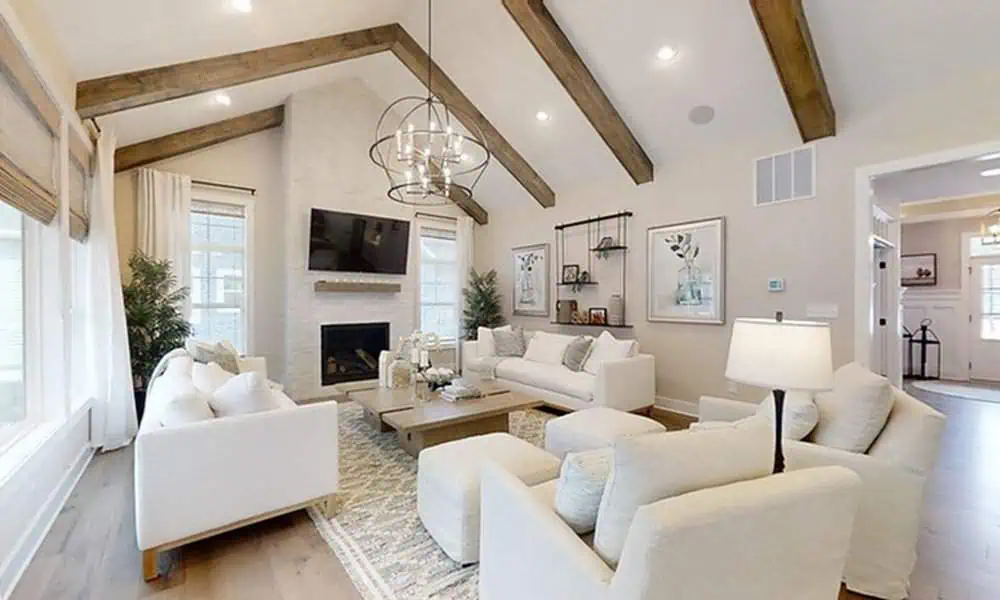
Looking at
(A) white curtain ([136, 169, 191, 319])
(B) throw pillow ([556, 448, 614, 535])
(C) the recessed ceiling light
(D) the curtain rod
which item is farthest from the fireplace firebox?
(B) throw pillow ([556, 448, 614, 535])

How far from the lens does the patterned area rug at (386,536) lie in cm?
212

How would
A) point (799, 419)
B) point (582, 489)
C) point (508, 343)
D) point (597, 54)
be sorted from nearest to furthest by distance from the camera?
point (582, 489) < point (799, 419) < point (597, 54) < point (508, 343)

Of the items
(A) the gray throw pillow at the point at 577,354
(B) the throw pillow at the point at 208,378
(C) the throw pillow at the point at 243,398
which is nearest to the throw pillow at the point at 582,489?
(C) the throw pillow at the point at 243,398

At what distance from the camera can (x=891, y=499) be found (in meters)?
1.98

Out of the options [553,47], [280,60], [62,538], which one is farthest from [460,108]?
[62,538]

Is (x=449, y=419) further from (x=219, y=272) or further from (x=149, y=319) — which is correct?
(x=219, y=272)

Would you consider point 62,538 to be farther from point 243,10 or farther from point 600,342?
point 600,342

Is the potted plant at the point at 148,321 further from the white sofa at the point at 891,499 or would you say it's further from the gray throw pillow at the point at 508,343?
the white sofa at the point at 891,499

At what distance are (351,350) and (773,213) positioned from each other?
5362 millimetres

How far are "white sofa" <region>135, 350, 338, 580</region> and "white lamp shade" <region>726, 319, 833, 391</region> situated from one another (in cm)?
219

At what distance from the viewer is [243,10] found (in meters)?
3.47

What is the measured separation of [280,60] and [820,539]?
5080 mm

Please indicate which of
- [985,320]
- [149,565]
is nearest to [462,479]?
[149,565]

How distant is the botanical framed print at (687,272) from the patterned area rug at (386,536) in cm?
340
